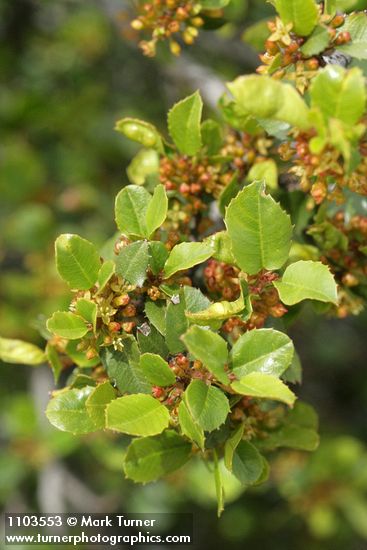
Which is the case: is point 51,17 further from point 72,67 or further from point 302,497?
point 302,497

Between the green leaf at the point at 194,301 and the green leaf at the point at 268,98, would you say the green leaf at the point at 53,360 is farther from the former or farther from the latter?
the green leaf at the point at 268,98

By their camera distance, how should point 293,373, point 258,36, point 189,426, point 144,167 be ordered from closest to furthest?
point 189,426 < point 293,373 < point 144,167 < point 258,36

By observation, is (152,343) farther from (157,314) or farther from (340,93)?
(340,93)

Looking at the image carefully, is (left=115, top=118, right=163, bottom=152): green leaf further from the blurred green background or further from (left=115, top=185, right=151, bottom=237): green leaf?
the blurred green background

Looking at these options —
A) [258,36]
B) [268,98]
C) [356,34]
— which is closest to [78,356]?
[268,98]

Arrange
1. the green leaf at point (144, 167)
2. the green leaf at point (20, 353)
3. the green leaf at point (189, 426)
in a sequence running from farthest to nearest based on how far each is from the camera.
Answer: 1. the green leaf at point (144, 167)
2. the green leaf at point (20, 353)
3. the green leaf at point (189, 426)

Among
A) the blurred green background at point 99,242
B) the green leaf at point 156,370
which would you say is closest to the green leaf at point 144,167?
the green leaf at point 156,370

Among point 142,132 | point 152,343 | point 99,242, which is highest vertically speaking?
point 142,132
